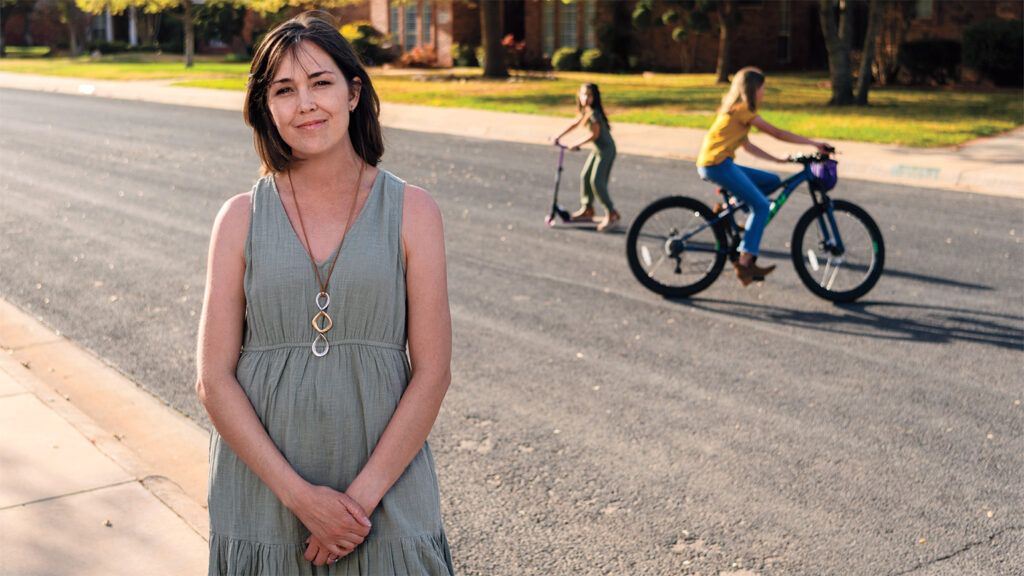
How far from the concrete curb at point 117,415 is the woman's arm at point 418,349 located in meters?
2.43

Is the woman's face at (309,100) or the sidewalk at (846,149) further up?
the woman's face at (309,100)

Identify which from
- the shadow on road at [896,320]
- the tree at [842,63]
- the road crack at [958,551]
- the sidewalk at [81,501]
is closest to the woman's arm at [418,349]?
the sidewalk at [81,501]

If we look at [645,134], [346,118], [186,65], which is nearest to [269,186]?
[346,118]

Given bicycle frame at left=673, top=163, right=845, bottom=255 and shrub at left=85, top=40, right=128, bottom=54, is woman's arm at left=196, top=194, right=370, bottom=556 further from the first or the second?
shrub at left=85, top=40, right=128, bottom=54

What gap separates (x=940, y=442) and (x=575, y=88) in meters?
26.4

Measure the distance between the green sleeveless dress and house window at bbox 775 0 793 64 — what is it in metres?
37.6

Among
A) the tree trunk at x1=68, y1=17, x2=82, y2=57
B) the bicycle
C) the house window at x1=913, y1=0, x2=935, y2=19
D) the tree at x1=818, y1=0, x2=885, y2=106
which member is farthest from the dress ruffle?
the tree trunk at x1=68, y1=17, x2=82, y2=57

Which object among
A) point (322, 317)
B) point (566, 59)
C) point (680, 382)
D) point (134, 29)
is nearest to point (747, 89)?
point (680, 382)

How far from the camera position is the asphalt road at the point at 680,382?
5.22m

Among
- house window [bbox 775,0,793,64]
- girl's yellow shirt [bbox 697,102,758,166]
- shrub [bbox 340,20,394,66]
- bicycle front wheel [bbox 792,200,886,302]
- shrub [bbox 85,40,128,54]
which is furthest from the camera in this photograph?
shrub [bbox 85,40,128,54]

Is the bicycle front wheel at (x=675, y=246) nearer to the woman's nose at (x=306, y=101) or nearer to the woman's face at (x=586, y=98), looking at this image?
the woman's face at (x=586, y=98)

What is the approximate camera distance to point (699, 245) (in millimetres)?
9695

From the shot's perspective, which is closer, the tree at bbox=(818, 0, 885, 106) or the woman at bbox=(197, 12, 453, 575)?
the woman at bbox=(197, 12, 453, 575)

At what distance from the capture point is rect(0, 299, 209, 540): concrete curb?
5.57 m
